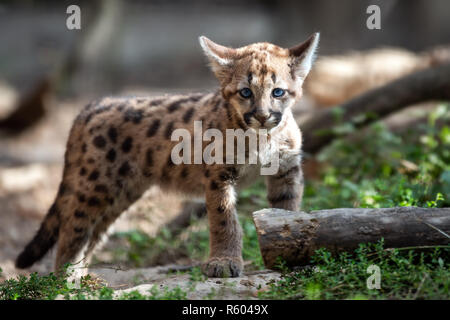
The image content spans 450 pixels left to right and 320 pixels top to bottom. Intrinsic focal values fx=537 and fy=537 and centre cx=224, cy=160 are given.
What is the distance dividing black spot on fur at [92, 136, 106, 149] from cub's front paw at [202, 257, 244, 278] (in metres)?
1.99

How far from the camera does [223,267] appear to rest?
16.9ft

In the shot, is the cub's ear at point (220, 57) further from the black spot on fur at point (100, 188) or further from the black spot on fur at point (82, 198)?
the black spot on fur at point (82, 198)

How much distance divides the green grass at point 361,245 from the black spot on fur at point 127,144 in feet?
5.41

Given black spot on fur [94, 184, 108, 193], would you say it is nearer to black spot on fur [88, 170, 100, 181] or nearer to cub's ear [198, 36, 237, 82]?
black spot on fur [88, 170, 100, 181]

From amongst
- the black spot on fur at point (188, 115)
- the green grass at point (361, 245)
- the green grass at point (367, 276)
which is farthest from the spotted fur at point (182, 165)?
the green grass at point (367, 276)

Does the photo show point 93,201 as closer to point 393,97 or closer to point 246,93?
point 246,93

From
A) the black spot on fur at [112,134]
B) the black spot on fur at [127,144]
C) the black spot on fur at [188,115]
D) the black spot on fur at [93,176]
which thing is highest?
the black spot on fur at [188,115]

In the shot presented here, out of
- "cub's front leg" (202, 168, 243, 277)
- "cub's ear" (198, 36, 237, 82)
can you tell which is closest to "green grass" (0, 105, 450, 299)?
"cub's front leg" (202, 168, 243, 277)

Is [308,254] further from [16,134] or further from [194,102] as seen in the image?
[16,134]

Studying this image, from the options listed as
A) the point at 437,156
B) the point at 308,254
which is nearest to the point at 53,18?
the point at 437,156

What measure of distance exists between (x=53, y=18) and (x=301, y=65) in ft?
56.1

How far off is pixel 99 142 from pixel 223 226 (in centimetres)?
192

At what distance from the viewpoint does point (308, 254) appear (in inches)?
177

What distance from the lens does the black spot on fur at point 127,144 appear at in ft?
20.7
